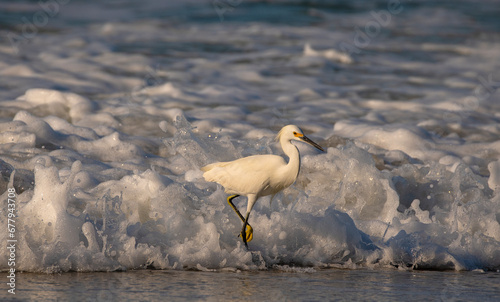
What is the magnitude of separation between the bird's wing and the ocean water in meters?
0.44

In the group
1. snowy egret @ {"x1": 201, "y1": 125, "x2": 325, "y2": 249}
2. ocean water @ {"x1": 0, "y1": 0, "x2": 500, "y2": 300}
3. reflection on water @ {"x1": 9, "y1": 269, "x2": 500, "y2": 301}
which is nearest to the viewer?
reflection on water @ {"x1": 9, "y1": 269, "x2": 500, "y2": 301}

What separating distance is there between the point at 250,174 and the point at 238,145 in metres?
1.80

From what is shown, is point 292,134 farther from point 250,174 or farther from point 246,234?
point 246,234

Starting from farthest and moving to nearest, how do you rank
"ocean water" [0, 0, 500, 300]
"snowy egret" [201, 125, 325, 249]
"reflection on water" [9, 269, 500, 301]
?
1. "ocean water" [0, 0, 500, 300]
2. "snowy egret" [201, 125, 325, 249]
3. "reflection on water" [9, 269, 500, 301]

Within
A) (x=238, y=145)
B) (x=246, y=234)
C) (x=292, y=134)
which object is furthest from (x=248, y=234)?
(x=238, y=145)

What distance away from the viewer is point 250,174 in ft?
14.0

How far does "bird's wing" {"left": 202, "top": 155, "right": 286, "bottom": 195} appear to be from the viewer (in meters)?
4.23

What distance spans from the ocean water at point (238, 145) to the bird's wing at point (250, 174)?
0.44 m

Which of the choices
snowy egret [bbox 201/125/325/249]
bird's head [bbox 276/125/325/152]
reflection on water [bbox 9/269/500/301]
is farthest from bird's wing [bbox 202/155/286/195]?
reflection on water [bbox 9/269/500/301]

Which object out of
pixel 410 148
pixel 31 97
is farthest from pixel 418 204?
pixel 31 97

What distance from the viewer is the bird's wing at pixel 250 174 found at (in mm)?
4230

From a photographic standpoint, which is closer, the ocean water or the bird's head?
the bird's head

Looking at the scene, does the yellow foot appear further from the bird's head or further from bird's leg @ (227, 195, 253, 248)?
the bird's head

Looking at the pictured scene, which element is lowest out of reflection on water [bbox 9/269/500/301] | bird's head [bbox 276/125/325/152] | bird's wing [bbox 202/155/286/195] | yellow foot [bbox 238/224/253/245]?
reflection on water [bbox 9/269/500/301]
